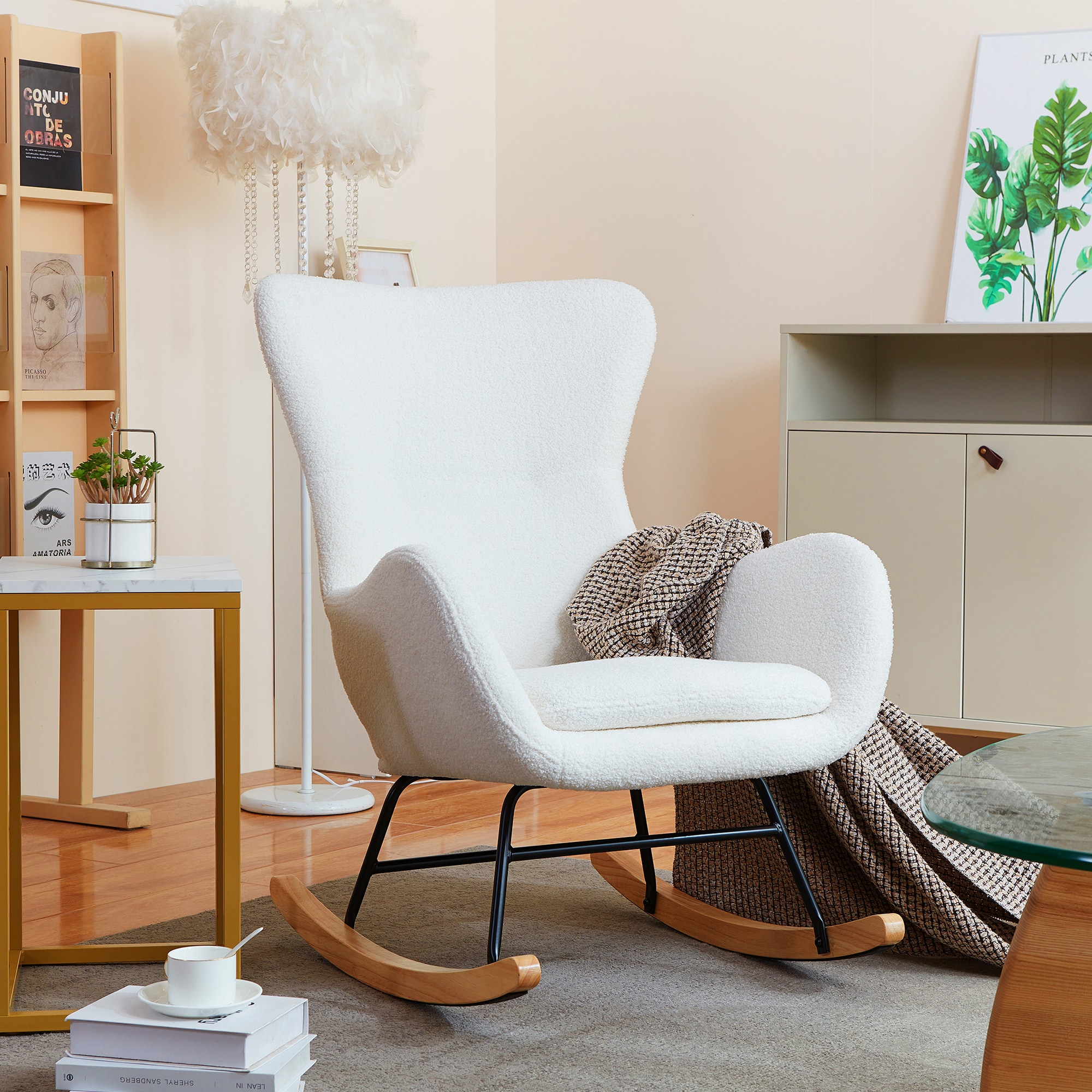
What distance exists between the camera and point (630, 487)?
3.70 metres

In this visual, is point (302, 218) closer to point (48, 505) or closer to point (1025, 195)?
point (48, 505)

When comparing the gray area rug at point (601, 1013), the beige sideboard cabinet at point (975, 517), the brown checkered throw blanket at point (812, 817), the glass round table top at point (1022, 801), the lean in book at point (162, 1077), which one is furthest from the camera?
the beige sideboard cabinet at point (975, 517)

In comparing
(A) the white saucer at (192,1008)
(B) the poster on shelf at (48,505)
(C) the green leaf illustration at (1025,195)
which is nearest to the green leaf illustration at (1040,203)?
(C) the green leaf illustration at (1025,195)

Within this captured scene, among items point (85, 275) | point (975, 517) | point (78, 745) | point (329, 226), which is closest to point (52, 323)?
point (85, 275)

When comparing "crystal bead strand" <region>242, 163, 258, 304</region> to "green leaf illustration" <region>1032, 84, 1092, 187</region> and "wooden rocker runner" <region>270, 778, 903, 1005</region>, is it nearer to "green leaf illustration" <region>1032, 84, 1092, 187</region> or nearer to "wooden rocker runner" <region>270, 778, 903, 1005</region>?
"wooden rocker runner" <region>270, 778, 903, 1005</region>

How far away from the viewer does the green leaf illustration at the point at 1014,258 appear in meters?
3.09

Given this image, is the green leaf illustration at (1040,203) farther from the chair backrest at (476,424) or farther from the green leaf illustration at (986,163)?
the chair backrest at (476,424)

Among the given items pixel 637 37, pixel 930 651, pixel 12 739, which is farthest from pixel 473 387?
pixel 637 37

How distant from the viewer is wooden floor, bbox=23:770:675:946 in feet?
7.20

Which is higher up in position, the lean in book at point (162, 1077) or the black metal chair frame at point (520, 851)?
the black metal chair frame at point (520, 851)

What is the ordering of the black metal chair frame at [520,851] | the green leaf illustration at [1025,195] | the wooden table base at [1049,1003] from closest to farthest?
1. the wooden table base at [1049,1003]
2. the black metal chair frame at [520,851]
3. the green leaf illustration at [1025,195]

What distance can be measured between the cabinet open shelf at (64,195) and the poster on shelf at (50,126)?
0.03 m

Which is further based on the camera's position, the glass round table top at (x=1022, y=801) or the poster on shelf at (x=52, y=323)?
the poster on shelf at (x=52, y=323)

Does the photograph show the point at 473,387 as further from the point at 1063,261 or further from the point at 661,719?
the point at 1063,261
